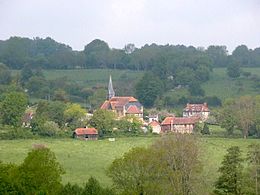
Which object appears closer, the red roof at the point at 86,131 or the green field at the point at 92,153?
the green field at the point at 92,153

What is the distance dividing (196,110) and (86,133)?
25081 mm

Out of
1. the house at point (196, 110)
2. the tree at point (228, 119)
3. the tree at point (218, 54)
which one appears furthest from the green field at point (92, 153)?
the tree at point (218, 54)

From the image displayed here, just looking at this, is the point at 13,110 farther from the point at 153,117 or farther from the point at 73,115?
the point at 153,117

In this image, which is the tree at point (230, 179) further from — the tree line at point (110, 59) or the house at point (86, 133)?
the tree line at point (110, 59)

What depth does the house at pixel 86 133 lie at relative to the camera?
60.6 meters

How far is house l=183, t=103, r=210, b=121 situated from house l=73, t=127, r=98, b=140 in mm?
21596

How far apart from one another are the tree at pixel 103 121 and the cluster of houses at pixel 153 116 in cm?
94

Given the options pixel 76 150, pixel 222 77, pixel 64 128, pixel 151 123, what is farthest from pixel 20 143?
pixel 222 77

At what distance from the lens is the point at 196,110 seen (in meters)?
82.4

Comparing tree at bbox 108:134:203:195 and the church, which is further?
the church

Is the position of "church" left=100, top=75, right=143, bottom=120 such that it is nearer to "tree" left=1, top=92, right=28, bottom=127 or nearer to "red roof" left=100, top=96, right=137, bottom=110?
"red roof" left=100, top=96, right=137, bottom=110

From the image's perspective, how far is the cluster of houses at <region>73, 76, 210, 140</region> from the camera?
61.7 meters

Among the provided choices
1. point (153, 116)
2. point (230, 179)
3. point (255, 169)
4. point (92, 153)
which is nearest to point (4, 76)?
point (153, 116)

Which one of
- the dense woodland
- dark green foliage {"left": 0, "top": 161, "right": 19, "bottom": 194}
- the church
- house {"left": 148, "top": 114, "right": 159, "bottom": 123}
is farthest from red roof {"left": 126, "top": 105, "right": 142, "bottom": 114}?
dark green foliage {"left": 0, "top": 161, "right": 19, "bottom": 194}
